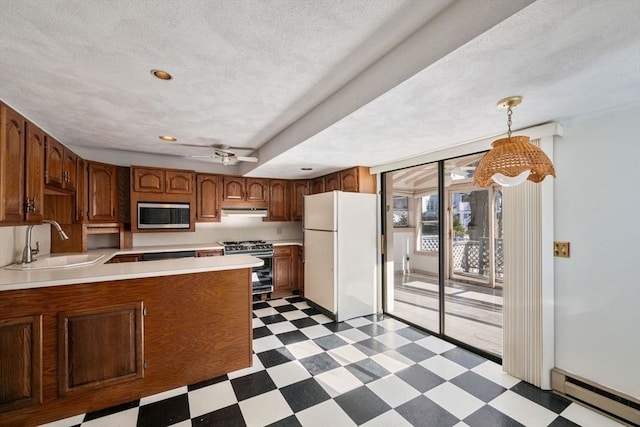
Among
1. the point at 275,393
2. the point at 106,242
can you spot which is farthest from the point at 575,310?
the point at 106,242

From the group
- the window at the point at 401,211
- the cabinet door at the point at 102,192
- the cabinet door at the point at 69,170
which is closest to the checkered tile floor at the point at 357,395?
the window at the point at 401,211

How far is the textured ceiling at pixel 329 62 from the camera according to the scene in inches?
42.6

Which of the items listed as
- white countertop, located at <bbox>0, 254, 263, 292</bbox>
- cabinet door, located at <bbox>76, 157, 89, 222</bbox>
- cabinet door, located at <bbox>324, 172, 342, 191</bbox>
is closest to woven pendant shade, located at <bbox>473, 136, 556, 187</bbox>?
white countertop, located at <bbox>0, 254, 263, 292</bbox>

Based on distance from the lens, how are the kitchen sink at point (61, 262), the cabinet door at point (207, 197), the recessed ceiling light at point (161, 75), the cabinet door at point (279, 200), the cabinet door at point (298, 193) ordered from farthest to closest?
the cabinet door at point (298, 193) → the cabinet door at point (279, 200) → the cabinet door at point (207, 197) → the kitchen sink at point (61, 262) → the recessed ceiling light at point (161, 75)

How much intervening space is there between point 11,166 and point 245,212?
9.01 feet

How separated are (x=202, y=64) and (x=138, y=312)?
1792mm

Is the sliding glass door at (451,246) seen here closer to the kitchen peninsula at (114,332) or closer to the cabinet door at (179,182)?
the kitchen peninsula at (114,332)

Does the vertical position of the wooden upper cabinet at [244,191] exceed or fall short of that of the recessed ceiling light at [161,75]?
it falls short

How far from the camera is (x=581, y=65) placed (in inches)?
48.7

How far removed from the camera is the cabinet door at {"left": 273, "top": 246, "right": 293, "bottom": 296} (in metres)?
4.36

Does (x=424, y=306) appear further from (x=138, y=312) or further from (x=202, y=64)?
(x=202, y=64)

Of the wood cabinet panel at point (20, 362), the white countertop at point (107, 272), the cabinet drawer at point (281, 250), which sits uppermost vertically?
the white countertop at point (107, 272)

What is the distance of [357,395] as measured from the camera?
198 centimetres

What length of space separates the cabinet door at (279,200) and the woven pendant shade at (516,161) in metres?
3.68
